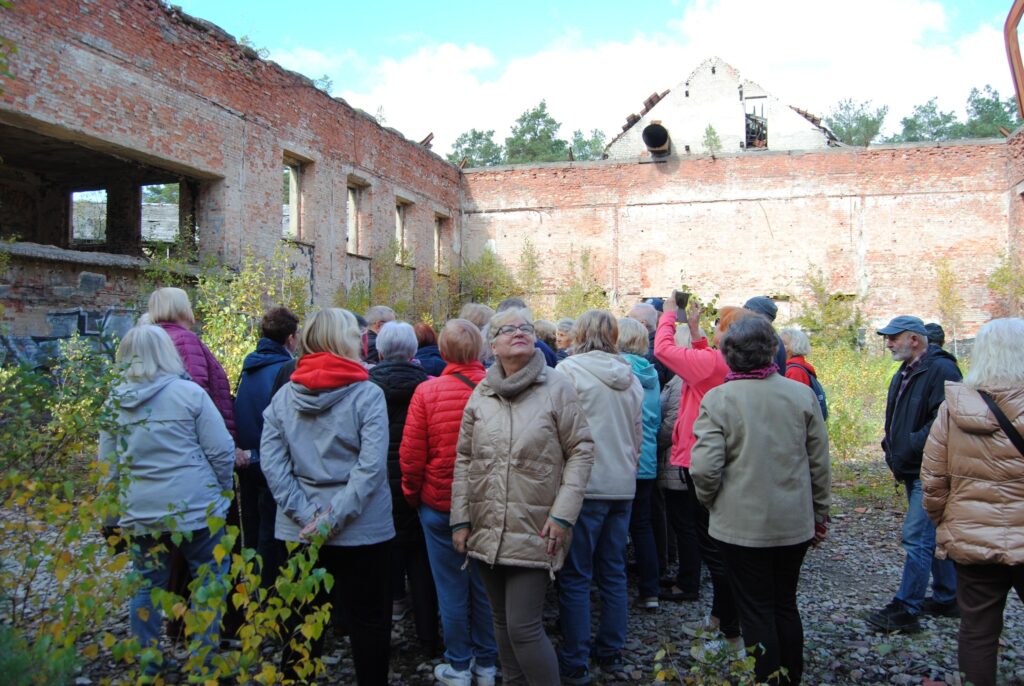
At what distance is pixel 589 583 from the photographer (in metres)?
3.65

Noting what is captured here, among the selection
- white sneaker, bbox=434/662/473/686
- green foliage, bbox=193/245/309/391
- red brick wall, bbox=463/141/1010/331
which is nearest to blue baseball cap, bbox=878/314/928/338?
white sneaker, bbox=434/662/473/686

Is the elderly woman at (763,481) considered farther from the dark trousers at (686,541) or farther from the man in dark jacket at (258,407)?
the man in dark jacket at (258,407)

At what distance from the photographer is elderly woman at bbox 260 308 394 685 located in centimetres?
311

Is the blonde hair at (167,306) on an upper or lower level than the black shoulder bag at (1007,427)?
upper

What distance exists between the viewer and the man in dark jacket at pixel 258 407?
4.07 m

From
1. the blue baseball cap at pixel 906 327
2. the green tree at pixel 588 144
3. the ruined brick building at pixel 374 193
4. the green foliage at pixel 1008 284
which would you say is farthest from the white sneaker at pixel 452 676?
the green tree at pixel 588 144

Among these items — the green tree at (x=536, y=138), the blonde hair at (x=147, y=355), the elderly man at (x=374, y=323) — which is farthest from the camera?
the green tree at (x=536, y=138)

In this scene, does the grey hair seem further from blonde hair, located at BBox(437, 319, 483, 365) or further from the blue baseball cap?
the blue baseball cap

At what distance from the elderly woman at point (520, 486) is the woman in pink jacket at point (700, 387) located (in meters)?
1.25

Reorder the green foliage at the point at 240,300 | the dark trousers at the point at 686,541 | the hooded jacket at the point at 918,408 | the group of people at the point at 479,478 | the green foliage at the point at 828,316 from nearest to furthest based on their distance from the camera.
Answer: the group of people at the point at 479,478 < the hooded jacket at the point at 918,408 < the dark trousers at the point at 686,541 < the green foliage at the point at 240,300 < the green foliage at the point at 828,316

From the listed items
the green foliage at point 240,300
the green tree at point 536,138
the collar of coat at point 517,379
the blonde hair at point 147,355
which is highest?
the green tree at point 536,138

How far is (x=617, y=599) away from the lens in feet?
12.6

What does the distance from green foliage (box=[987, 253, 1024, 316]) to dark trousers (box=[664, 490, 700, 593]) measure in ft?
51.2

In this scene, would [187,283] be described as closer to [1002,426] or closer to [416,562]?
[416,562]
